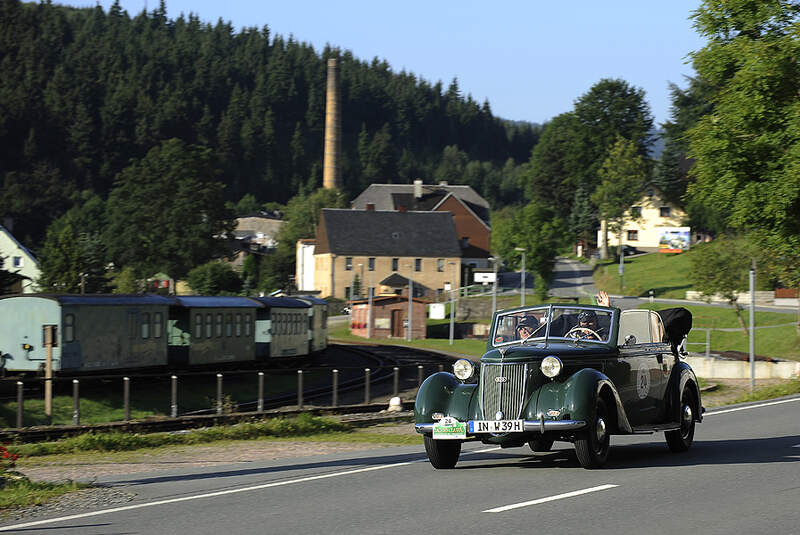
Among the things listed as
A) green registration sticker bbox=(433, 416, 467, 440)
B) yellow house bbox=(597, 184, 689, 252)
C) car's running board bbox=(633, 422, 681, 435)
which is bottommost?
car's running board bbox=(633, 422, 681, 435)

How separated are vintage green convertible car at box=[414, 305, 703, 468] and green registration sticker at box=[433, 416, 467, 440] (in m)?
0.01

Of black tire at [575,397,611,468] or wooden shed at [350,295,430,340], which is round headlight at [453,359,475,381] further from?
wooden shed at [350,295,430,340]

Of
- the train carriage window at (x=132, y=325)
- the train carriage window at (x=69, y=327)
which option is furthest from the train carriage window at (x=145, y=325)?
the train carriage window at (x=69, y=327)

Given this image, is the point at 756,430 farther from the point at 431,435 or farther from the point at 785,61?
the point at 785,61

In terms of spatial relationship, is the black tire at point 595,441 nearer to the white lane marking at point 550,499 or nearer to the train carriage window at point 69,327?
the white lane marking at point 550,499

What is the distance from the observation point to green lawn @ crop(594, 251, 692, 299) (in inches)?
3730

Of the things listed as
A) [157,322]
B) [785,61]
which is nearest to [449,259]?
[157,322]

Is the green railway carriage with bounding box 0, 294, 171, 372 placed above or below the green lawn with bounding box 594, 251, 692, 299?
below

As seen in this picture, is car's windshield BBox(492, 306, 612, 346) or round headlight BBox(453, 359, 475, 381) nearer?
round headlight BBox(453, 359, 475, 381)

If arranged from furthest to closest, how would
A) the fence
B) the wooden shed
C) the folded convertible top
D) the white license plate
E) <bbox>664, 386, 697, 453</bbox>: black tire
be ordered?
the wooden shed < the fence < the folded convertible top < <bbox>664, 386, 697, 453</bbox>: black tire < the white license plate

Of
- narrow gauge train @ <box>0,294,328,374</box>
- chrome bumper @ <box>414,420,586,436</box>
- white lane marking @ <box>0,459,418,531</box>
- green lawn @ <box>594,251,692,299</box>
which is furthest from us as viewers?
green lawn @ <box>594,251,692,299</box>

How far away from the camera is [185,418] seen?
23.6 meters

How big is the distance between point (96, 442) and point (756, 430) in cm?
A: 1048

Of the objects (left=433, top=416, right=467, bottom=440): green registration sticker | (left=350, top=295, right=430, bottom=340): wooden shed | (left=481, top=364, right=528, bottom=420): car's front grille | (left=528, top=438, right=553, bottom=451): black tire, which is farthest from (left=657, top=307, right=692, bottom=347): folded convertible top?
(left=350, top=295, right=430, bottom=340): wooden shed
